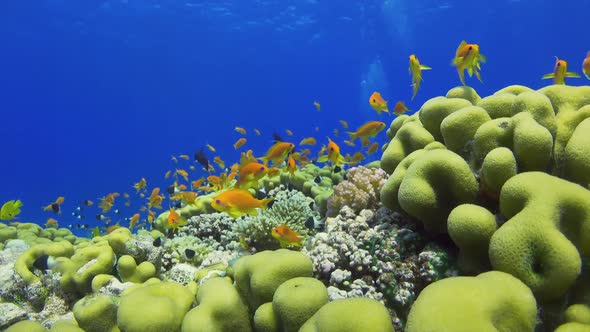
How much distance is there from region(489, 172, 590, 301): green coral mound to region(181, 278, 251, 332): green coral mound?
190cm

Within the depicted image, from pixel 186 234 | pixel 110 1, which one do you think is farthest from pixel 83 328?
pixel 110 1

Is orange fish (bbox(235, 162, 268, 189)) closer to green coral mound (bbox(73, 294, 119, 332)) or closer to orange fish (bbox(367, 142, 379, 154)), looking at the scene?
green coral mound (bbox(73, 294, 119, 332))

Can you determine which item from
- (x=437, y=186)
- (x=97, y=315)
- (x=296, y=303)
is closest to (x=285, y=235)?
(x=296, y=303)

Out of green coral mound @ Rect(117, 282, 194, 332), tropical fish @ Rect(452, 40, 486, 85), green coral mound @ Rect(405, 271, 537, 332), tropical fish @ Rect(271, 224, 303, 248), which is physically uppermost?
tropical fish @ Rect(452, 40, 486, 85)

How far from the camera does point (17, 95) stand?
89125 mm

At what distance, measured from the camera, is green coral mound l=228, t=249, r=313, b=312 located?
2.85m

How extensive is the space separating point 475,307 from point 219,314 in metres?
1.82

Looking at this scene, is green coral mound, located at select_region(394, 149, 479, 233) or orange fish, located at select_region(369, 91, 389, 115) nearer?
green coral mound, located at select_region(394, 149, 479, 233)

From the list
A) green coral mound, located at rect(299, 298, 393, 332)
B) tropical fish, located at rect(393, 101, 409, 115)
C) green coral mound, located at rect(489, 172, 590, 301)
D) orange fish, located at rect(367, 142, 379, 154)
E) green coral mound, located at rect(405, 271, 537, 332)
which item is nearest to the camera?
green coral mound, located at rect(405, 271, 537, 332)

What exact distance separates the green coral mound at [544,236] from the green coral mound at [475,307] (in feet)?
0.78

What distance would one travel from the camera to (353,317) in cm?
216

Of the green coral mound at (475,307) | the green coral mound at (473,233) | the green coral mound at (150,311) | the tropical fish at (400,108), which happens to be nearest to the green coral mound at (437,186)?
the green coral mound at (473,233)

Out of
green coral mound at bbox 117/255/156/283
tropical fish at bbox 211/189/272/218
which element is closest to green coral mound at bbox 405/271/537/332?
tropical fish at bbox 211/189/272/218

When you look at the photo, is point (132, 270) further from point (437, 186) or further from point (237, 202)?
point (437, 186)
